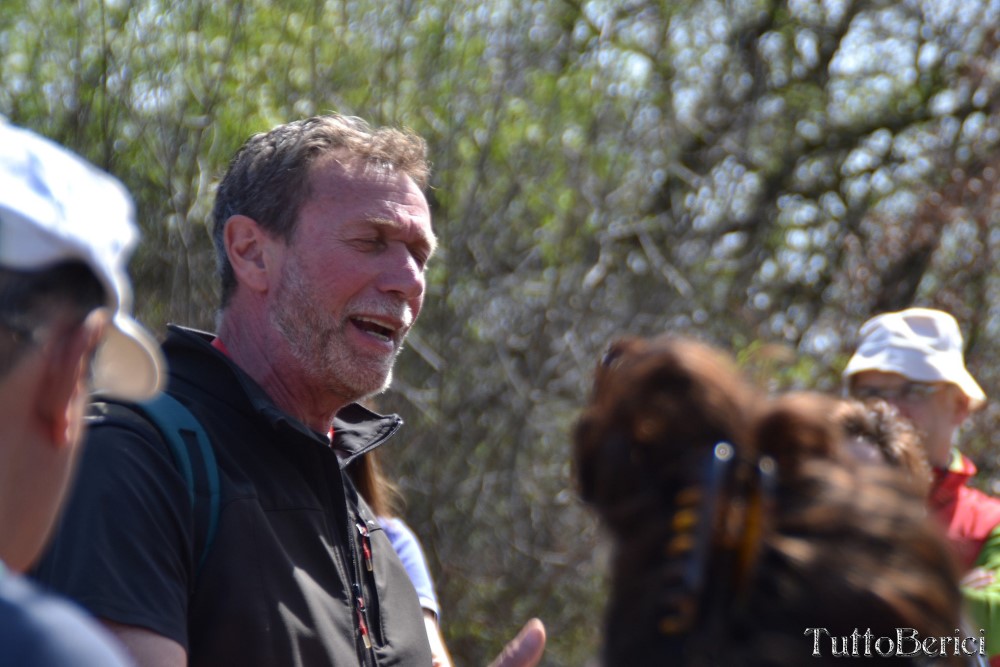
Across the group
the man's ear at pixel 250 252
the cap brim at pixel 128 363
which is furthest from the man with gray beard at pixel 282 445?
the cap brim at pixel 128 363

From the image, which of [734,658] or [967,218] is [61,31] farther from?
[967,218]

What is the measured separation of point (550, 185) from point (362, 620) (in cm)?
468

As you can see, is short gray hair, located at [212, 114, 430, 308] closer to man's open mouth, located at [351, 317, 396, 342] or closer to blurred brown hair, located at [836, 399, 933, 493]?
man's open mouth, located at [351, 317, 396, 342]

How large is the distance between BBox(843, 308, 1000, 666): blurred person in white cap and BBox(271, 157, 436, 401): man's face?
147cm

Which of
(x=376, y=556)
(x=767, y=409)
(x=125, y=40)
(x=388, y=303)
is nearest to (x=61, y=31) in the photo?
(x=125, y=40)

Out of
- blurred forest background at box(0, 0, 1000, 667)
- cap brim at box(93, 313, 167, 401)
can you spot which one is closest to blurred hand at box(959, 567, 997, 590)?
cap brim at box(93, 313, 167, 401)

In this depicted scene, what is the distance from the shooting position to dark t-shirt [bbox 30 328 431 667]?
1994 millimetres

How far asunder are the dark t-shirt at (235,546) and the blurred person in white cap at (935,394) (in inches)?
61.6

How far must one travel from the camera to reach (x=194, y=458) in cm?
218

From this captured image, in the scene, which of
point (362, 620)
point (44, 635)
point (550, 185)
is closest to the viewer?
point (44, 635)

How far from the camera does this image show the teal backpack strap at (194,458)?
2129 millimetres

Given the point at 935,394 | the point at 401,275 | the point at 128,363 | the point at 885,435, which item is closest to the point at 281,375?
the point at 401,275

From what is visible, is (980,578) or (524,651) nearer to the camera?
(524,651)

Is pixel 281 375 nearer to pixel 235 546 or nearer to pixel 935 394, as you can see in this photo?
pixel 235 546
